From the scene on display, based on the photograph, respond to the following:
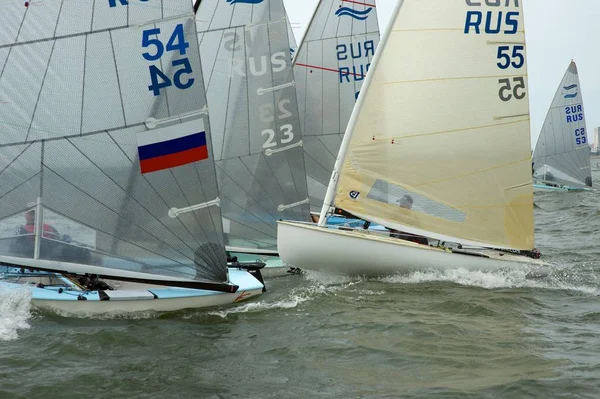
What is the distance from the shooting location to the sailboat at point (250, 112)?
12.0m

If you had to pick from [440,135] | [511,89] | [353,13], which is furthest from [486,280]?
[353,13]

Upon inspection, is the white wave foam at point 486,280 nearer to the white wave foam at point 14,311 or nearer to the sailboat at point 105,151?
the sailboat at point 105,151

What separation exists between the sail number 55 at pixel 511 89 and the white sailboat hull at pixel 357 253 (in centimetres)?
252

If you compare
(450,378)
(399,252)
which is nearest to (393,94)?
(399,252)

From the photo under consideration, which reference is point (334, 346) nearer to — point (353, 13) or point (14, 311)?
point (14, 311)

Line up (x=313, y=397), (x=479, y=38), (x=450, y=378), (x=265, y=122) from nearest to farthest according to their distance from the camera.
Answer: (x=313, y=397), (x=450, y=378), (x=479, y=38), (x=265, y=122)

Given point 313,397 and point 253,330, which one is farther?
point 253,330

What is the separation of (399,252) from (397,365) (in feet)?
11.9

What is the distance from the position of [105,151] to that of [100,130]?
240 mm

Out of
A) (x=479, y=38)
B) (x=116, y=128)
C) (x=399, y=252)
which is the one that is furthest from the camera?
(x=479, y=38)

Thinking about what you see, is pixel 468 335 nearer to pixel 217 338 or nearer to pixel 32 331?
pixel 217 338

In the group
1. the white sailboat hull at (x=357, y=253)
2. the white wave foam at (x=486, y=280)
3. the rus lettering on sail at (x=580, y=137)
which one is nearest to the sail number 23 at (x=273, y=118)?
the white sailboat hull at (x=357, y=253)

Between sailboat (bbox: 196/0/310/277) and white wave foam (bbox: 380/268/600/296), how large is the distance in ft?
7.29

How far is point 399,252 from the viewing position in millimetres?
10539
